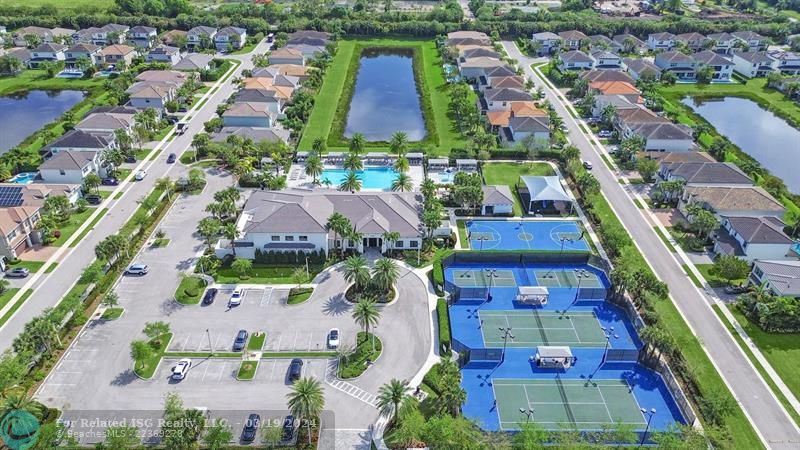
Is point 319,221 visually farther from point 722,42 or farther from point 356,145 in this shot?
point 722,42

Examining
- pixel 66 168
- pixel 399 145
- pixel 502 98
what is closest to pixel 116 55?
pixel 66 168

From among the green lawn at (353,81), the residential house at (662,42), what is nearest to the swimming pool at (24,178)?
the green lawn at (353,81)

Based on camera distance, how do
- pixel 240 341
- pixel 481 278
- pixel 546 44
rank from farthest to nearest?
pixel 546 44 < pixel 481 278 < pixel 240 341

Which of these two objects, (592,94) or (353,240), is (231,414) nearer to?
(353,240)

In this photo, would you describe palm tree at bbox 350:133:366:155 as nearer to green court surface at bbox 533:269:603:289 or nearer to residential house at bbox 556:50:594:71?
green court surface at bbox 533:269:603:289

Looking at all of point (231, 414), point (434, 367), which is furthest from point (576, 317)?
point (231, 414)
